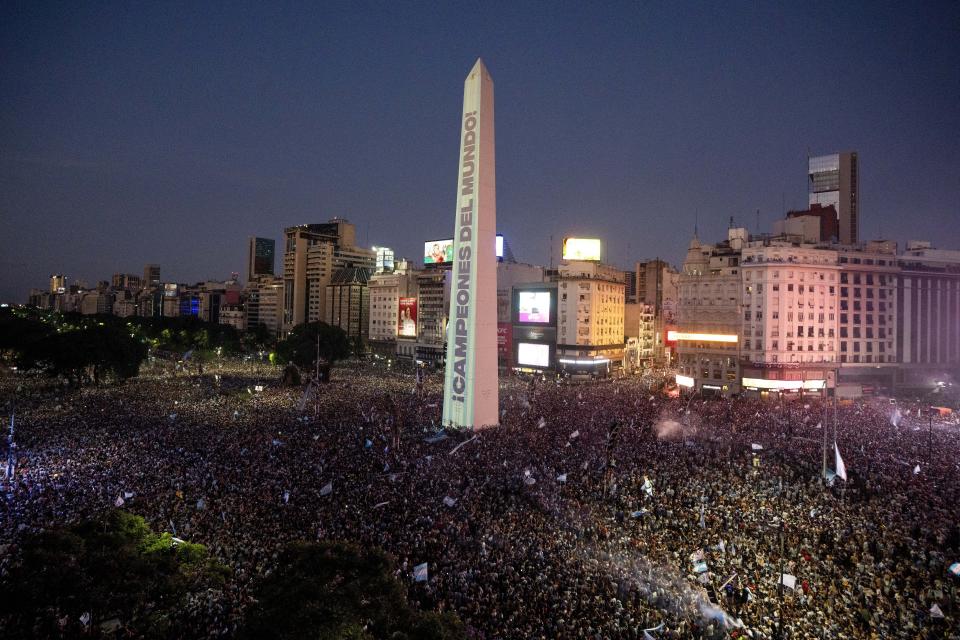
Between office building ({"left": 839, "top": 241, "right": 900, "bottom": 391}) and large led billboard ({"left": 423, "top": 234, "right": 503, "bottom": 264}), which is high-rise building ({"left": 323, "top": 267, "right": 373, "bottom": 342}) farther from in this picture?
office building ({"left": 839, "top": 241, "right": 900, "bottom": 391})

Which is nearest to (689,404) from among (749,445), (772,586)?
(749,445)

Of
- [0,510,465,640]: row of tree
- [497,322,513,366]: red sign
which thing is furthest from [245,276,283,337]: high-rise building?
[0,510,465,640]: row of tree

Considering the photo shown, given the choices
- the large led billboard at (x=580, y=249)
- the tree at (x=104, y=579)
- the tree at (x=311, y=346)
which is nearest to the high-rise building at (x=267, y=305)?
the tree at (x=311, y=346)

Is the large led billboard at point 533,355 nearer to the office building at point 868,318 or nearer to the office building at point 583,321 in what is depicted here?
the office building at point 583,321

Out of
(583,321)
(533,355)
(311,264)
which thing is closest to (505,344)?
(533,355)

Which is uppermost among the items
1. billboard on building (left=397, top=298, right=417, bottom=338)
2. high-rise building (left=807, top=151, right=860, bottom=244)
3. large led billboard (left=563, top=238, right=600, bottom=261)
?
high-rise building (left=807, top=151, right=860, bottom=244)
